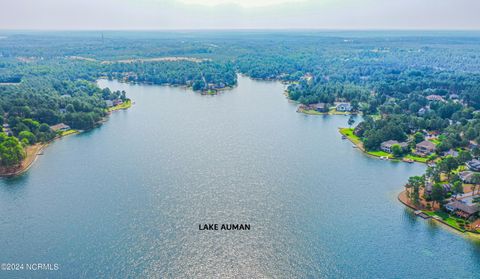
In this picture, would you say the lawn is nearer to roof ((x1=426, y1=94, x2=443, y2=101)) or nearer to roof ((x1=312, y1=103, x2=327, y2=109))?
roof ((x1=312, y1=103, x2=327, y2=109))

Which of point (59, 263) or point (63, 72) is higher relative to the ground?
point (63, 72)

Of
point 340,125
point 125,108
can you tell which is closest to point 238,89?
point 125,108

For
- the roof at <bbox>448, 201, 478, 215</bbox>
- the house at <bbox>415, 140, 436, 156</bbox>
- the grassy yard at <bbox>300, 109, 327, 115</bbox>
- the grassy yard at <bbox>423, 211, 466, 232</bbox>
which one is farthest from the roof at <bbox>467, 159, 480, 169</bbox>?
the grassy yard at <bbox>300, 109, 327, 115</bbox>

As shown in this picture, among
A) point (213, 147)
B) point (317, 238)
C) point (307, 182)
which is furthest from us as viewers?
point (213, 147)

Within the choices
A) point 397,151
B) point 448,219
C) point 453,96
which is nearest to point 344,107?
point 453,96

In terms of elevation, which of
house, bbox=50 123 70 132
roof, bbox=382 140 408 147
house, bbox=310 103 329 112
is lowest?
house, bbox=50 123 70 132

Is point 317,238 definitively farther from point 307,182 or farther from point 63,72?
point 63,72

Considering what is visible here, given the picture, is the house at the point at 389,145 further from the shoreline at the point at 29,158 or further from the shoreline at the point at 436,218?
the shoreline at the point at 29,158
